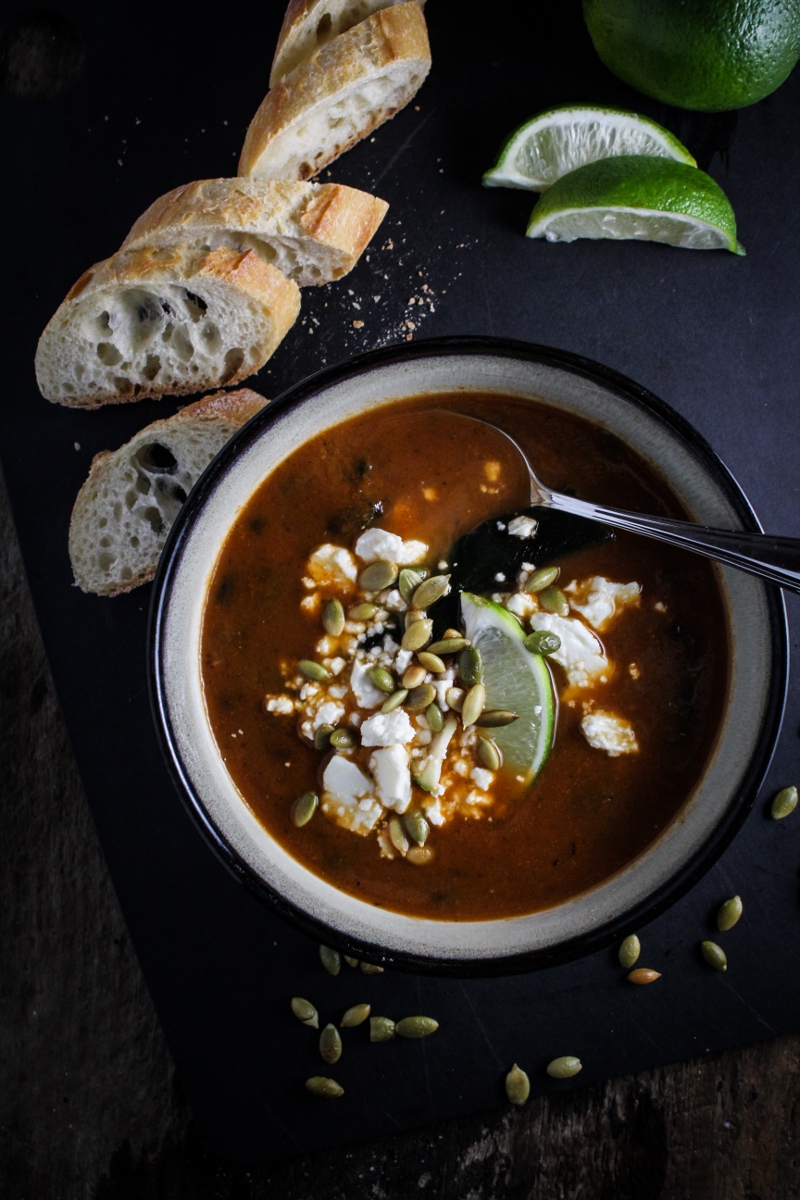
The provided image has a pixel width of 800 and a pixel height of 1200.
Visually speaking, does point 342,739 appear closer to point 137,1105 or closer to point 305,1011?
point 305,1011

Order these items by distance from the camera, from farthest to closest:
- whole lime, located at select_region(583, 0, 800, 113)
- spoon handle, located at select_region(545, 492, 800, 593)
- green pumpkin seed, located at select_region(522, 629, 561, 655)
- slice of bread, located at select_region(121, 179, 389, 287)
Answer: slice of bread, located at select_region(121, 179, 389, 287)
whole lime, located at select_region(583, 0, 800, 113)
green pumpkin seed, located at select_region(522, 629, 561, 655)
spoon handle, located at select_region(545, 492, 800, 593)

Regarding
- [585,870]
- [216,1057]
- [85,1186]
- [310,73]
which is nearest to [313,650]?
[585,870]

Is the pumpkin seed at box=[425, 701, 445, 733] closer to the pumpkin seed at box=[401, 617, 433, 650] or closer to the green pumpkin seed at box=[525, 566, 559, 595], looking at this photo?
the pumpkin seed at box=[401, 617, 433, 650]

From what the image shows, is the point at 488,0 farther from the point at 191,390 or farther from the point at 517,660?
the point at 517,660

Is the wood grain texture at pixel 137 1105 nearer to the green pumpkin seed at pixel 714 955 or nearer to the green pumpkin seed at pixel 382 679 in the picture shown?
the green pumpkin seed at pixel 714 955

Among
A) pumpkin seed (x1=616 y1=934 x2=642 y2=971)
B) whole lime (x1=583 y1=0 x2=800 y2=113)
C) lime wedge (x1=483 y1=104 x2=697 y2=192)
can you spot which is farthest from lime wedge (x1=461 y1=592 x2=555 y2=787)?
whole lime (x1=583 y1=0 x2=800 y2=113)

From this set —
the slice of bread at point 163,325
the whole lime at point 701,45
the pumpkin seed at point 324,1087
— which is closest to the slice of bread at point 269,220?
the slice of bread at point 163,325
